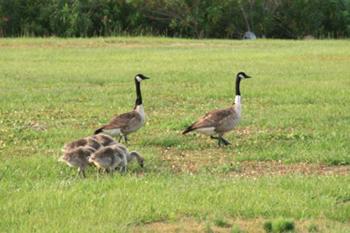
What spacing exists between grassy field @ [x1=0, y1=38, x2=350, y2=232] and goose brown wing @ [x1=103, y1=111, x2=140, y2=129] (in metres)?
0.41

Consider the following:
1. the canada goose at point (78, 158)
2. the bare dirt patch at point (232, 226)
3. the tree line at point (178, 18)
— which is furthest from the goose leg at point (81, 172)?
the tree line at point (178, 18)

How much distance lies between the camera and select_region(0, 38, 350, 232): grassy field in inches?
321

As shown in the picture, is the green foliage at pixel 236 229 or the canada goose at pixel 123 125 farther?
the canada goose at pixel 123 125

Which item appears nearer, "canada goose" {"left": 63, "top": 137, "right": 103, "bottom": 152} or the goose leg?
the goose leg

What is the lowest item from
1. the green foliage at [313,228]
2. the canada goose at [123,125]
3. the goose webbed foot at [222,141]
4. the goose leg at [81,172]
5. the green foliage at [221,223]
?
the goose webbed foot at [222,141]

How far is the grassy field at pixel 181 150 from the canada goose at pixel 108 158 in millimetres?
191

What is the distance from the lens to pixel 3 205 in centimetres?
841

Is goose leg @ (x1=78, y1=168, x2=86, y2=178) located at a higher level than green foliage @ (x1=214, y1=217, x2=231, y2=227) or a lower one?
lower

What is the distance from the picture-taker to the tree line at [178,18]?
48.1 meters

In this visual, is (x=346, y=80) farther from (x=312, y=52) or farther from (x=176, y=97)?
(x=312, y=52)

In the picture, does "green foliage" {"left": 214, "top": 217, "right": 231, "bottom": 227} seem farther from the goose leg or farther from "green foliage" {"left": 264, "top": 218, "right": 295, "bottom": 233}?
the goose leg

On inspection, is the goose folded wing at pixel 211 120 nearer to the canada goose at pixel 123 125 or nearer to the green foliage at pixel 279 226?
the canada goose at pixel 123 125

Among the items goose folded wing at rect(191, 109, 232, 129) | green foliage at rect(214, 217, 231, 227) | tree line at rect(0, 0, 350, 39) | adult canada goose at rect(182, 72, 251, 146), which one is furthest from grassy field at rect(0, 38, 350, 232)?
tree line at rect(0, 0, 350, 39)

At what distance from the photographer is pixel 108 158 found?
1012 cm
